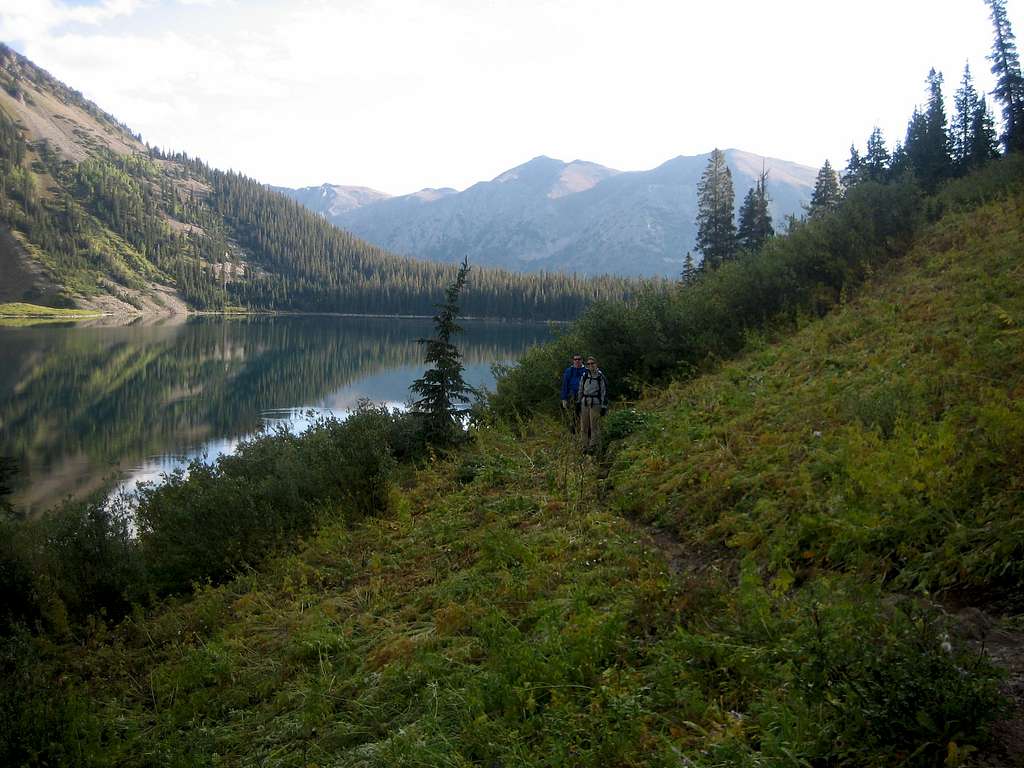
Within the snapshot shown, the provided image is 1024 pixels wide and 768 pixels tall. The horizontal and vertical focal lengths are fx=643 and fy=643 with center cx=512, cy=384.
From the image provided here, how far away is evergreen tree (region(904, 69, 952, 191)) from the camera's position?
36625 millimetres

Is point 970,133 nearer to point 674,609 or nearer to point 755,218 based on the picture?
point 755,218

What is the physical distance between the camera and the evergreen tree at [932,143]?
3662cm

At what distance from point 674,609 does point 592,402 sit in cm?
715

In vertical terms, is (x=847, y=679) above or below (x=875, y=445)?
below

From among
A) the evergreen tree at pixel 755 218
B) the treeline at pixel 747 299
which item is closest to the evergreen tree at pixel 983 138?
the evergreen tree at pixel 755 218

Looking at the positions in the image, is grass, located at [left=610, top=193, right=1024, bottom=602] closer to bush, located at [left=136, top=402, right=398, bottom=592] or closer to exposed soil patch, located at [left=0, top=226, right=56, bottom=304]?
bush, located at [left=136, top=402, right=398, bottom=592]

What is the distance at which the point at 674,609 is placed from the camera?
5.47 metres

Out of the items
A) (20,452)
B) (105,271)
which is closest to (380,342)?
(20,452)

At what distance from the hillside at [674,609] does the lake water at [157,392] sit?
7.05 metres

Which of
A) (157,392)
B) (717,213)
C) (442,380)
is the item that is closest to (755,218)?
(717,213)

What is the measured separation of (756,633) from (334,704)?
4.17 m

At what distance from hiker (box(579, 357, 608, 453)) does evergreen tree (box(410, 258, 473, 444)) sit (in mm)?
4918

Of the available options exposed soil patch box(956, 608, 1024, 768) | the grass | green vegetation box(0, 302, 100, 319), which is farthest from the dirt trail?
green vegetation box(0, 302, 100, 319)

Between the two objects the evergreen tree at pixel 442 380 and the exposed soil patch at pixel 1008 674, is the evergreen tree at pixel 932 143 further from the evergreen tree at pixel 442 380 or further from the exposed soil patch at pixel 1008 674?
the exposed soil patch at pixel 1008 674
